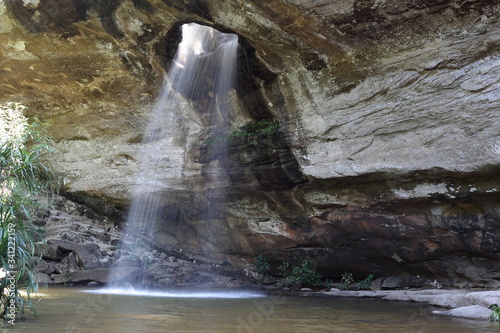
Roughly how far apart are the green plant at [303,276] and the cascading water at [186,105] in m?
3.13

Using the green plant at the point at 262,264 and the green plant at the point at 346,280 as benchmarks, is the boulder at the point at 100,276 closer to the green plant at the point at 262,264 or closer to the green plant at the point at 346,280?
the green plant at the point at 262,264

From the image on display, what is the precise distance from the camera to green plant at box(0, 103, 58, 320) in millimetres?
5586

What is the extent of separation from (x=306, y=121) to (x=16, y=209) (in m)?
7.27

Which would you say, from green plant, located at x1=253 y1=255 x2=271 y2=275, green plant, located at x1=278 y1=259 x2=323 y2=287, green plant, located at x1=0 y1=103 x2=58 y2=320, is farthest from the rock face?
green plant, located at x1=0 y1=103 x2=58 y2=320

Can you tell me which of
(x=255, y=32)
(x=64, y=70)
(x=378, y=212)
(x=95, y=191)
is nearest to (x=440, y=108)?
(x=378, y=212)

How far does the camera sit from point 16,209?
5.82 metres

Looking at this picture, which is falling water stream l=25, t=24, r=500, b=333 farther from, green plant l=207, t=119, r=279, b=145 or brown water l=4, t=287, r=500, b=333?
green plant l=207, t=119, r=279, b=145

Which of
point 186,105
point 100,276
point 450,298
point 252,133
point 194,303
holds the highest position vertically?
point 186,105

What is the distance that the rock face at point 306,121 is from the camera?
30.8 ft

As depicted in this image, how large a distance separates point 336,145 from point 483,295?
451 cm

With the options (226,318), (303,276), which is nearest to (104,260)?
(303,276)

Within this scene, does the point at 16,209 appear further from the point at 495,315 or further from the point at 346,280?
the point at 346,280

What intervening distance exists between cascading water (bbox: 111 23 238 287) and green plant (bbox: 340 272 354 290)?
438cm

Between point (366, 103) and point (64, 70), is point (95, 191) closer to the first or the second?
point (64, 70)
